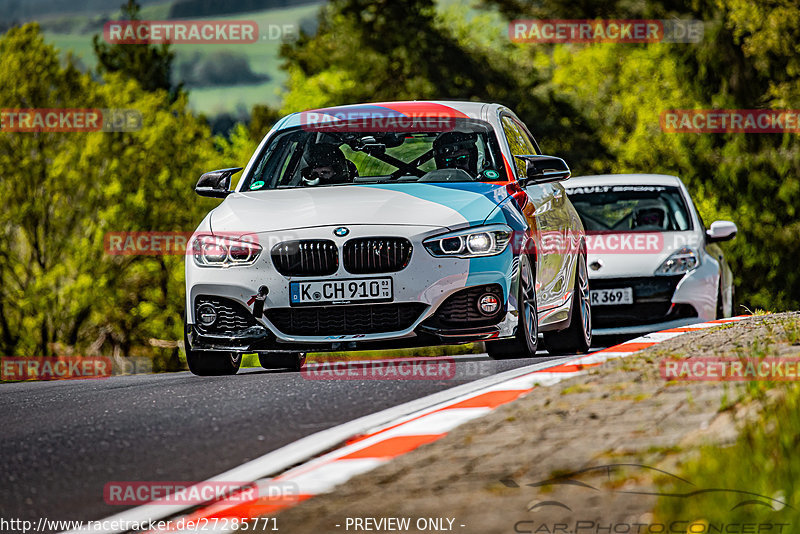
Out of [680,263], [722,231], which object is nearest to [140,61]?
[722,231]

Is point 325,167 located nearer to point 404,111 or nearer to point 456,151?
point 404,111

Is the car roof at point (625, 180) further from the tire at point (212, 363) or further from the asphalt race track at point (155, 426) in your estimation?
the tire at point (212, 363)

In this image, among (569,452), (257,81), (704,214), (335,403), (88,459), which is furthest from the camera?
(257,81)

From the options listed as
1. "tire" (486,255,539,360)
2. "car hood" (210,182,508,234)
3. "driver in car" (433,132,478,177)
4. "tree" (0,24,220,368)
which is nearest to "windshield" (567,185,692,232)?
"driver in car" (433,132,478,177)

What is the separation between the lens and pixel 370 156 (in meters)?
9.40

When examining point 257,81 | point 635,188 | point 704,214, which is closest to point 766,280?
point 704,214

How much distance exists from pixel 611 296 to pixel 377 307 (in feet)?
16.3

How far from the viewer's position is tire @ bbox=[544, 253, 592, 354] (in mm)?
9953

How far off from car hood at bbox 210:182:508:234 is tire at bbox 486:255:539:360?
520 mm

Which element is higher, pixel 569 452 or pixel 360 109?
pixel 360 109

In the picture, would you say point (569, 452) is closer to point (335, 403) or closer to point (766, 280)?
point (335, 403)

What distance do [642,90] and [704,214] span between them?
80.9ft

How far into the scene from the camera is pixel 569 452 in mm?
4844

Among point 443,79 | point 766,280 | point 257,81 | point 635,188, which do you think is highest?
point 257,81
